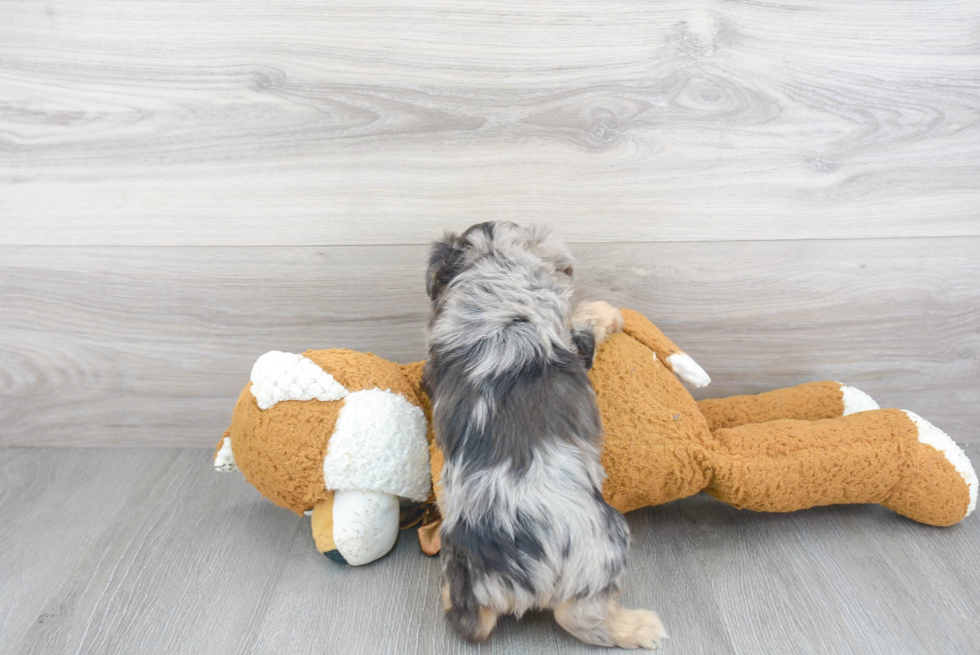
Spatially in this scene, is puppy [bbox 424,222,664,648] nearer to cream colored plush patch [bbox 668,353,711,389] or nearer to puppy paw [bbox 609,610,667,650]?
puppy paw [bbox 609,610,667,650]

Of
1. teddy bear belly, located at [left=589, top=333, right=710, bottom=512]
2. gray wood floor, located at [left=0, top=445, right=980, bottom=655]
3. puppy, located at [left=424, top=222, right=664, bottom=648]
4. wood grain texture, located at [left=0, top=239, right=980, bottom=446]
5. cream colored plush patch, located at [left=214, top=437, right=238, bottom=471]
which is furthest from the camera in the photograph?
wood grain texture, located at [left=0, top=239, right=980, bottom=446]

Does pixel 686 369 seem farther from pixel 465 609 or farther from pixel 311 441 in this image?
pixel 311 441

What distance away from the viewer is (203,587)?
153 cm

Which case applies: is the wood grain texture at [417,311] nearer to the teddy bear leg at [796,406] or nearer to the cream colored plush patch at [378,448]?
the teddy bear leg at [796,406]

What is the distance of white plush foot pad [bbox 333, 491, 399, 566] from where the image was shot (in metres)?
1.50

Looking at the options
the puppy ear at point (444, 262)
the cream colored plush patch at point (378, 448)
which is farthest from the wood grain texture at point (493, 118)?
the cream colored plush patch at point (378, 448)

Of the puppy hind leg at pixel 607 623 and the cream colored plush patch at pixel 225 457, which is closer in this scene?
the puppy hind leg at pixel 607 623

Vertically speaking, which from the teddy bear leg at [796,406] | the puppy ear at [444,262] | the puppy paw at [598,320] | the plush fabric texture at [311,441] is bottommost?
the plush fabric texture at [311,441]

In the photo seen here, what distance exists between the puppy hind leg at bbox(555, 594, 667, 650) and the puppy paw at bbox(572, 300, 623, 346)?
1.85ft

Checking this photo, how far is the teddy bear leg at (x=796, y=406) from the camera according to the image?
5.77ft

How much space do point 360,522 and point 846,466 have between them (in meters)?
1.11

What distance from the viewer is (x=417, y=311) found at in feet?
6.35

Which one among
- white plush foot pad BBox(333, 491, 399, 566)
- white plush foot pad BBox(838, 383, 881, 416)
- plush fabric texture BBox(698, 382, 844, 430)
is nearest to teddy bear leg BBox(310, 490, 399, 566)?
white plush foot pad BBox(333, 491, 399, 566)

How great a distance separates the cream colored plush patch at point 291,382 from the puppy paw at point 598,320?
22.5 inches
